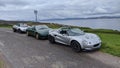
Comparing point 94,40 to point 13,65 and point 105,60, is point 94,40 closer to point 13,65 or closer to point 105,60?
point 105,60

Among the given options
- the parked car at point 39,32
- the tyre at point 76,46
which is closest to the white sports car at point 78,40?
the tyre at point 76,46

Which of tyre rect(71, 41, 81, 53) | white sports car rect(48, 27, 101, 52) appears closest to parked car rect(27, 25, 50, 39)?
white sports car rect(48, 27, 101, 52)

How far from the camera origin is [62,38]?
12.1 meters

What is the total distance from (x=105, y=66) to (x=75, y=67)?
4.03 feet

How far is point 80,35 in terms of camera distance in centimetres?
1123

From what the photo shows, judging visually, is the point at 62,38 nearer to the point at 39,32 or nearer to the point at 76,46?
the point at 76,46

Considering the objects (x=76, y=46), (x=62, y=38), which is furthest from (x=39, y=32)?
(x=76, y=46)

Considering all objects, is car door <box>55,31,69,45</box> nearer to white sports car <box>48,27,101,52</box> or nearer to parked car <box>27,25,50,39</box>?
white sports car <box>48,27,101,52</box>

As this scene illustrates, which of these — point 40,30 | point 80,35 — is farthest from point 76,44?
point 40,30

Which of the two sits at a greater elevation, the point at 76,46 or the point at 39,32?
the point at 39,32

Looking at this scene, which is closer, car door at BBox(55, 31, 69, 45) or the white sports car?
the white sports car

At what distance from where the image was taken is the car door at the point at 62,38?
455 inches

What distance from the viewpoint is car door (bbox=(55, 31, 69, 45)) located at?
37.9 ft

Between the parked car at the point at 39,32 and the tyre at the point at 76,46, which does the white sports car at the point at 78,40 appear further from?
the parked car at the point at 39,32
